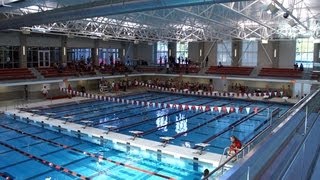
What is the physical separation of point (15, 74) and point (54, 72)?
3.28 meters

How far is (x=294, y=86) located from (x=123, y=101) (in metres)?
13.8

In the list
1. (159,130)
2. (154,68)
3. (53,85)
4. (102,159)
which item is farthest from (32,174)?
(154,68)

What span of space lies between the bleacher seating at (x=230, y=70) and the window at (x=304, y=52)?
4.36 m

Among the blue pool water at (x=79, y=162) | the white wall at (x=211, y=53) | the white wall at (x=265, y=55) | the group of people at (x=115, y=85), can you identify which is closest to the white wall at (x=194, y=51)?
the white wall at (x=211, y=53)

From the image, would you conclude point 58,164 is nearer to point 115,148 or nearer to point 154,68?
point 115,148

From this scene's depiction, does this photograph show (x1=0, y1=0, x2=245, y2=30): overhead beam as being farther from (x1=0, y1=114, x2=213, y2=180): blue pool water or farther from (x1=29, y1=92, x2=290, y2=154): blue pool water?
(x1=29, y1=92, x2=290, y2=154): blue pool water

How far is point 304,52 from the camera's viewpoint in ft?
89.7

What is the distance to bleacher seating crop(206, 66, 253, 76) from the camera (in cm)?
2768

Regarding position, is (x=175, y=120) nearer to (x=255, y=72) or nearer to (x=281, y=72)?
(x=255, y=72)

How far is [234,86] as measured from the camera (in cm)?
2864

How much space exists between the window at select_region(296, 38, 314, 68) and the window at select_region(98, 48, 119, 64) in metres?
18.4

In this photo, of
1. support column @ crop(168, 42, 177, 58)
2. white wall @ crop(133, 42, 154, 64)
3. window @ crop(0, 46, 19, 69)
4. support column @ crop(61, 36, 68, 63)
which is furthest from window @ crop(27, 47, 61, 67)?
support column @ crop(168, 42, 177, 58)

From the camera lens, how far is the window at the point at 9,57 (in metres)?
24.1

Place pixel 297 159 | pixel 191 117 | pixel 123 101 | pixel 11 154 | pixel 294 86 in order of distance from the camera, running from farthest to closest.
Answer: pixel 294 86 → pixel 123 101 → pixel 191 117 → pixel 11 154 → pixel 297 159
